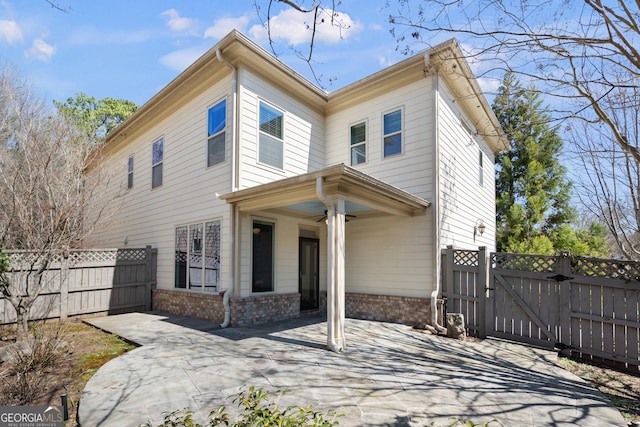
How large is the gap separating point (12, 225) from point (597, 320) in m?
9.42

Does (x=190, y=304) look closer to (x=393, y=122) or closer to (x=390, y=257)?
(x=390, y=257)

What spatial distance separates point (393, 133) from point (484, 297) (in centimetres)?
415

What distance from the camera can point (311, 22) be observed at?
11.3 ft

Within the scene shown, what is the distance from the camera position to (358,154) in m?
9.08

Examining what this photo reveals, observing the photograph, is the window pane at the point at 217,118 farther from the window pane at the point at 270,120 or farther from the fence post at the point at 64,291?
the fence post at the point at 64,291

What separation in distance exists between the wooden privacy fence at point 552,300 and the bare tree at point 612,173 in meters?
0.83

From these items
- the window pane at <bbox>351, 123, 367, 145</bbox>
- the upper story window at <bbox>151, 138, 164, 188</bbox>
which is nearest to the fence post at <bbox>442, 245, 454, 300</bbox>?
the window pane at <bbox>351, 123, 367, 145</bbox>

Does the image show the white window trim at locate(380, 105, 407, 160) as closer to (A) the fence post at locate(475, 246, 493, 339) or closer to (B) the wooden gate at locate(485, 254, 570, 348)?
(A) the fence post at locate(475, 246, 493, 339)

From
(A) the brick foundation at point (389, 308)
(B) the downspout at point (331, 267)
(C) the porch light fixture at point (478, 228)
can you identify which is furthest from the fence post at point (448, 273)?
(C) the porch light fixture at point (478, 228)

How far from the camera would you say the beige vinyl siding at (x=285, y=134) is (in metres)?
7.39

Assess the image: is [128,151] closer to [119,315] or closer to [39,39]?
[119,315]

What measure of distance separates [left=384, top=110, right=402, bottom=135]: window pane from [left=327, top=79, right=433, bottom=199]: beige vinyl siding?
0.35 ft

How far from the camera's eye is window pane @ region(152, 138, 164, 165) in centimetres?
982

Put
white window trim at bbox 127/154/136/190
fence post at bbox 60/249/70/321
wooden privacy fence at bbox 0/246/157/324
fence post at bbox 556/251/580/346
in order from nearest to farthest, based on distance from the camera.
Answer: fence post at bbox 556/251/580/346 < wooden privacy fence at bbox 0/246/157/324 < fence post at bbox 60/249/70/321 < white window trim at bbox 127/154/136/190
